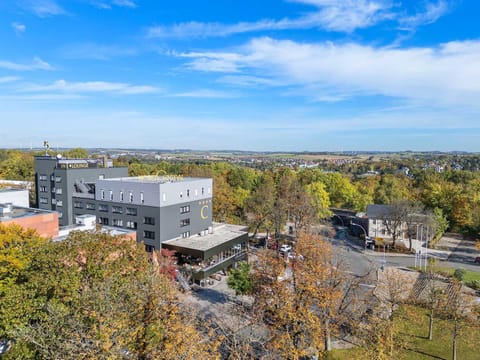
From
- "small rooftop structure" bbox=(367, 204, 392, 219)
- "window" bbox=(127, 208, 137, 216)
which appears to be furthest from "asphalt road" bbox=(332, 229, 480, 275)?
"window" bbox=(127, 208, 137, 216)

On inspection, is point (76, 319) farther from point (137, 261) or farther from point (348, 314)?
point (348, 314)

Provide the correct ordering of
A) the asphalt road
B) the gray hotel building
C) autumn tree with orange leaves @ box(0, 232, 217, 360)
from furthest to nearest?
the asphalt road
the gray hotel building
autumn tree with orange leaves @ box(0, 232, 217, 360)

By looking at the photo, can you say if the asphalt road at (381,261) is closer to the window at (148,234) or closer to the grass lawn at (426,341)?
the grass lawn at (426,341)

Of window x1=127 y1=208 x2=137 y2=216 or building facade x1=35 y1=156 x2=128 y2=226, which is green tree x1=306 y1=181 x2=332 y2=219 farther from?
building facade x1=35 y1=156 x2=128 y2=226

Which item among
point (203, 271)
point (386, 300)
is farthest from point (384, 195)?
Answer: point (203, 271)

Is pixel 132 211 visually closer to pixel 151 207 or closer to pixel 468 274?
pixel 151 207

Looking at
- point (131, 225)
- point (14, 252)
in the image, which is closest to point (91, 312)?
point (14, 252)

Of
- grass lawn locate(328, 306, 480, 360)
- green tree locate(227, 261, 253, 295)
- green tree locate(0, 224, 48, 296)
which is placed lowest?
grass lawn locate(328, 306, 480, 360)

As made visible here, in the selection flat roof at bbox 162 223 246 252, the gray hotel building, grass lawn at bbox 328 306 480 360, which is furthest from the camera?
the gray hotel building
